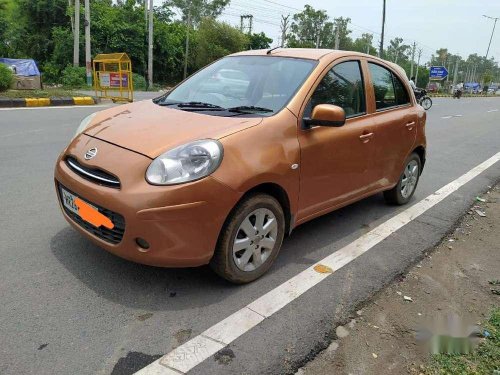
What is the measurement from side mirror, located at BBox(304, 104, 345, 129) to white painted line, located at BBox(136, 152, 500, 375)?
1.11 m

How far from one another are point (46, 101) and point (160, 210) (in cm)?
1255

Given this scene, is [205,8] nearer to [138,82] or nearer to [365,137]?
[138,82]

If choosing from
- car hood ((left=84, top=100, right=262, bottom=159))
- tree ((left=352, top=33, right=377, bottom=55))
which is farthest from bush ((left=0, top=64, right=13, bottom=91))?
tree ((left=352, top=33, right=377, bottom=55))

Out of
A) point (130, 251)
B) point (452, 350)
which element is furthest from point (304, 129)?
point (452, 350)

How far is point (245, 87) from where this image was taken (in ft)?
12.1

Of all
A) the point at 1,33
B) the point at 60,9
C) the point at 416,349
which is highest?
the point at 60,9

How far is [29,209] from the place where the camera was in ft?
14.1

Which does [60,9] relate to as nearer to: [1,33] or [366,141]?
Answer: [1,33]

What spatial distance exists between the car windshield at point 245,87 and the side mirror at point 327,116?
247mm

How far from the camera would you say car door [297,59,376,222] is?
3428mm

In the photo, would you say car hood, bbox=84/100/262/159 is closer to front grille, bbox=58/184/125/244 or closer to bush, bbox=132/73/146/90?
front grille, bbox=58/184/125/244

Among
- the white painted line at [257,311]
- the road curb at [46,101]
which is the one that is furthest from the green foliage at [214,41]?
the white painted line at [257,311]

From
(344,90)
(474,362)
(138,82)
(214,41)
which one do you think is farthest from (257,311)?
(214,41)

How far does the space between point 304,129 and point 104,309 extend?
1.83 m
